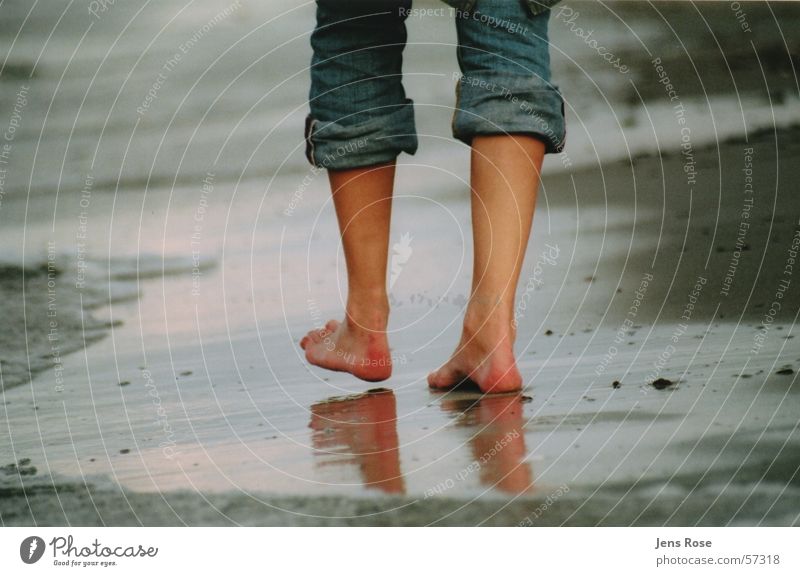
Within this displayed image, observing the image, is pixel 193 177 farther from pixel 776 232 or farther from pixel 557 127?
pixel 776 232

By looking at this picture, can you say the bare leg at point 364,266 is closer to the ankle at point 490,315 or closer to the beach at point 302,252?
the beach at point 302,252

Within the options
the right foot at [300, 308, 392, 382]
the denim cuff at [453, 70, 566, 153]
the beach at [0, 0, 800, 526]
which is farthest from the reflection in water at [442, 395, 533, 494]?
the denim cuff at [453, 70, 566, 153]

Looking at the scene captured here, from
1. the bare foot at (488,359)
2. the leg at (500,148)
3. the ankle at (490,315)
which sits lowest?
the bare foot at (488,359)

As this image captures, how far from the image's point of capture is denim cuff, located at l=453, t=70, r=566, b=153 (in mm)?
1238

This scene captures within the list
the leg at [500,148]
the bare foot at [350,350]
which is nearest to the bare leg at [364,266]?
the bare foot at [350,350]

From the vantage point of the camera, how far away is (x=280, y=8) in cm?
136

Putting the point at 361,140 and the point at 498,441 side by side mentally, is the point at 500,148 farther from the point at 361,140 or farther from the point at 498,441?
the point at 498,441

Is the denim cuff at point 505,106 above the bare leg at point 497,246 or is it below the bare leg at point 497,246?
above

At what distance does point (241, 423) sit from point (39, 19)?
54 cm

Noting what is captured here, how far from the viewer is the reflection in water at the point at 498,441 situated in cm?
114

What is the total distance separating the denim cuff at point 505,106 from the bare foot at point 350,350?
0.26m

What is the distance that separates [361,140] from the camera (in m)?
1.32

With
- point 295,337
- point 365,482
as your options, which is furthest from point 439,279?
point 365,482
